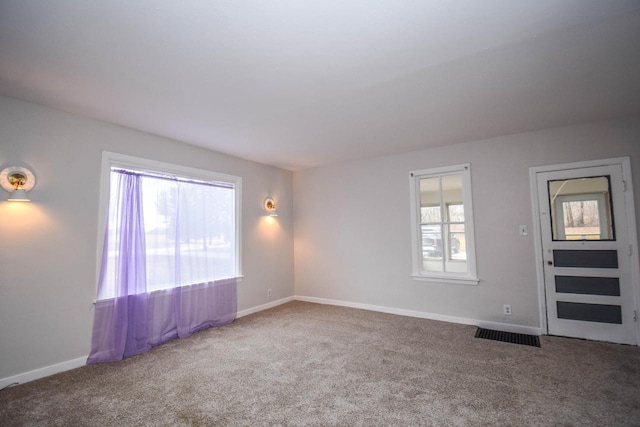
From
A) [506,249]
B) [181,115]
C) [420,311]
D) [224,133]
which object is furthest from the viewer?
[420,311]

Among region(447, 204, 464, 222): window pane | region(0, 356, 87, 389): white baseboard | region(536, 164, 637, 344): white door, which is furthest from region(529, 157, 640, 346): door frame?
region(0, 356, 87, 389): white baseboard

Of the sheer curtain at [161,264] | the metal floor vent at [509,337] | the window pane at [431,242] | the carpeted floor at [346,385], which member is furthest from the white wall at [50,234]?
the metal floor vent at [509,337]

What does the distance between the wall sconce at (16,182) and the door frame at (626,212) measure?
17.9 ft

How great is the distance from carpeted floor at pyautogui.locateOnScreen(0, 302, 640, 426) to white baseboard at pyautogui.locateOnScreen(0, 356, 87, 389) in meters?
0.08

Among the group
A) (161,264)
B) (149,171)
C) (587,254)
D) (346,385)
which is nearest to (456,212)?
(587,254)

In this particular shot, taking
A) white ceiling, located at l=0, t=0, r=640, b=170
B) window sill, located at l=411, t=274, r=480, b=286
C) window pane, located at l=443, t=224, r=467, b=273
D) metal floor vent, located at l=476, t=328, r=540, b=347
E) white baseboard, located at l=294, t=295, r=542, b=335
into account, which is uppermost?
white ceiling, located at l=0, t=0, r=640, b=170

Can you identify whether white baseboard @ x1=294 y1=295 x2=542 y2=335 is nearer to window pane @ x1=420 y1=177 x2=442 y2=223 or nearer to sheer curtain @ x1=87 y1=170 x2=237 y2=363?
window pane @ x1=420 y1=177 x2=442 y2=223

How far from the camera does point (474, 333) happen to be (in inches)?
148

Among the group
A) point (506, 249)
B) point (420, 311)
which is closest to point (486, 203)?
point (506, 249)

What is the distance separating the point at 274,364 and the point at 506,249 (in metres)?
3.23

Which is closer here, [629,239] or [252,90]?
[252,90]

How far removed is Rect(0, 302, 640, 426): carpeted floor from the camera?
2123 mm

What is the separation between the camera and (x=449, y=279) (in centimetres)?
427

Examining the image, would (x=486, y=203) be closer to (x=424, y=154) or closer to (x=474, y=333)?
(x=424, y=154)
